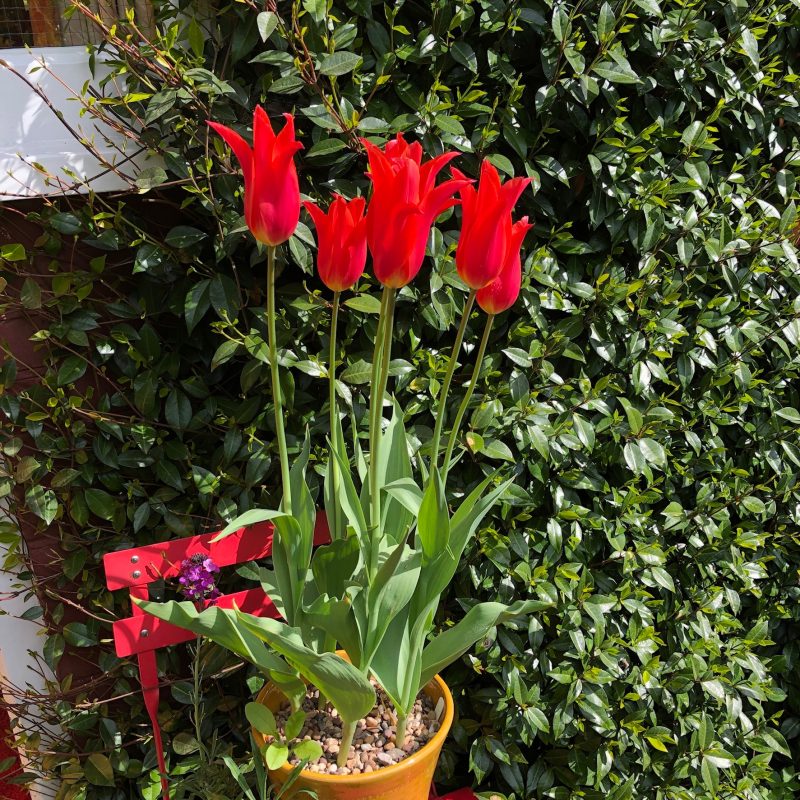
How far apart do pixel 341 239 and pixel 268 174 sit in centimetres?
13

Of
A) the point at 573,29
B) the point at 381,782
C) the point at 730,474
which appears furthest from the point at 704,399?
the point at 381,782

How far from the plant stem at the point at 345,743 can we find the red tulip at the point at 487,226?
722 mm

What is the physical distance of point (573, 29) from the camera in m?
1.52

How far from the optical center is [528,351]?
63.9 inches

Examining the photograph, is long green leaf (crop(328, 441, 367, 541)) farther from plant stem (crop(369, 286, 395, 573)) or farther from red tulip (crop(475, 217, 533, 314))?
red tulip (crop(475, 217, 533, 314))

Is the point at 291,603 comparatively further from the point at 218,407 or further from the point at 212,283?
the point at 212,283

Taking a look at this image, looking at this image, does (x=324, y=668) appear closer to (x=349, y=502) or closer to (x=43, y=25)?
(x=349, y=502)

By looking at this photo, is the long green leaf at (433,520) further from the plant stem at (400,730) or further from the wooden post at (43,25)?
the wooden post at (43,25)

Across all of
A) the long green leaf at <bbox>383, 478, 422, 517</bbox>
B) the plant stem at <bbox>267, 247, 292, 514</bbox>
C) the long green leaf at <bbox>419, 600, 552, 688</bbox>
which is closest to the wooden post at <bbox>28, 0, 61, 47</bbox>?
the plant stem at <bbox>267, 247, 292, 514</bbox>

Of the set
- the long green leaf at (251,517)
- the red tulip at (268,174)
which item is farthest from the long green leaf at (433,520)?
the red tulip at (268,174)

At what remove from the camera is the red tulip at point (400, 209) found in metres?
→ 0.92

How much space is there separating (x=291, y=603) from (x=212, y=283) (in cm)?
60

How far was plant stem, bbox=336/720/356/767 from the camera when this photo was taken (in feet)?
3.91

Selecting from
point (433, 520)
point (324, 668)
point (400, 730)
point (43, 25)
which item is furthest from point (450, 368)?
point (43, 25)
